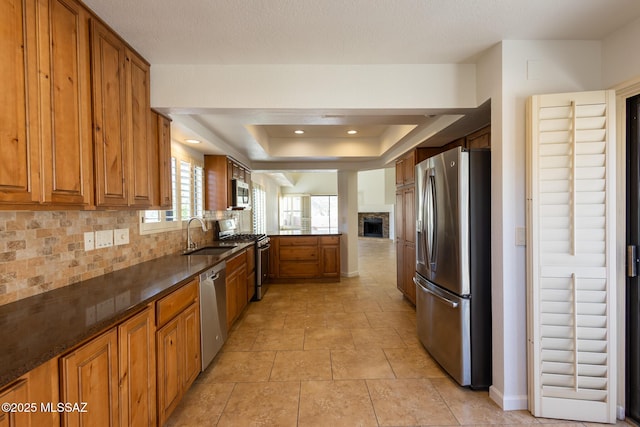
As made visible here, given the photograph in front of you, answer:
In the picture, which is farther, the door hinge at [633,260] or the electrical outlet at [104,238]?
the electrical outlet at [104,238]

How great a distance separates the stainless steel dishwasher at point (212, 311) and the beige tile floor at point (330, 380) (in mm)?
201

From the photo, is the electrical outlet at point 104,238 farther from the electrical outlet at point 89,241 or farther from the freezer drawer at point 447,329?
the freezer drawer at point 447,329

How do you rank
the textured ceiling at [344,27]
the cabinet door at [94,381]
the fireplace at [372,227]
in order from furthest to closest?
the fireplace at [372,227], the textured ceiling at [344,27], the cabinet door at [94,381]

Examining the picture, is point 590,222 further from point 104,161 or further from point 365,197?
point 365,197

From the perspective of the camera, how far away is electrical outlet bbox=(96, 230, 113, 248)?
1.97 m

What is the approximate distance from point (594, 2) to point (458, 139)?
5.65 feet

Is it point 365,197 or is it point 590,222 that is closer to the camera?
point 590,222

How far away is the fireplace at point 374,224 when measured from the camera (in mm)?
12953

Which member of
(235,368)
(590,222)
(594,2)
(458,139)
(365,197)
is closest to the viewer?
(594,2)

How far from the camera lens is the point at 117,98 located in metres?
1.81

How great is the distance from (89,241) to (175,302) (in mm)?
731

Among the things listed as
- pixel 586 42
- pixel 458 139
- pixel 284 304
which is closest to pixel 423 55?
pixel 586 42

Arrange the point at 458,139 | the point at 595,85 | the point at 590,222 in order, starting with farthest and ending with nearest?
1. the point at 458,139
2. the point at 595,85
3. the point at 590,222

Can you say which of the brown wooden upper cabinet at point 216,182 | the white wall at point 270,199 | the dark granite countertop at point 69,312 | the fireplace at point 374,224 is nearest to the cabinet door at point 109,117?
the dark granite countertop at point 69,312
